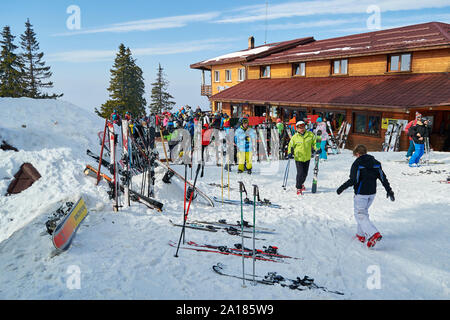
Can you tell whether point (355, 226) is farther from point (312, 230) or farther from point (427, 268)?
point (427, 268)

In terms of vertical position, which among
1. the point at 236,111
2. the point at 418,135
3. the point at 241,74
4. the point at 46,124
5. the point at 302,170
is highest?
the point at 241,74

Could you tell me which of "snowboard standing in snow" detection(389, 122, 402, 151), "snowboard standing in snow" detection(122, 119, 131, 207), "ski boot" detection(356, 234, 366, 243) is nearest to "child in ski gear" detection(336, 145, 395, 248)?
"ski boot" detection(356, 234, 366, 243)

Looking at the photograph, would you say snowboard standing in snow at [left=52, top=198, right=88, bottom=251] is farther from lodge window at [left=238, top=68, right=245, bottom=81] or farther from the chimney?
the chimney

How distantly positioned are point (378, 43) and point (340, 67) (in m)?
2.54

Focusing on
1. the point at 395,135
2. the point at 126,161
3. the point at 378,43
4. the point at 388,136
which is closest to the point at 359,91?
the point at 388,136

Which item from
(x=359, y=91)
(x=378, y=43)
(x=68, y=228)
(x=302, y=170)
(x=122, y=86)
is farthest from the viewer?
(x=122, y=86)

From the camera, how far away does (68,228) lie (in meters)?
4.67

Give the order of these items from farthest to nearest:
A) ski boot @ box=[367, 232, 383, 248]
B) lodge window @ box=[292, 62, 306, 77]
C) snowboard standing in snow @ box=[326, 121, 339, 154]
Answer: lodge window @ box=[292, 62, 306, 77] < snowboard standing in snow @ box=[326, 121, 339, 154] < ski boot @ box=[367, 232, 383, 248]

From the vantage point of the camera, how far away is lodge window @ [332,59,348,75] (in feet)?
64.0

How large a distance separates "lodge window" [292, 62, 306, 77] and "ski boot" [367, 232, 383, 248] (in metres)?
19.2

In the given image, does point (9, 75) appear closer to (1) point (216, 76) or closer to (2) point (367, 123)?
(1) point (216, 76)

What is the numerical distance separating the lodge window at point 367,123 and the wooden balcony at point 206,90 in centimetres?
1930

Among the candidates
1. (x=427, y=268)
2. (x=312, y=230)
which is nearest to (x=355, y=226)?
(x=312, y=230)

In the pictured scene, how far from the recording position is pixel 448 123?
1488 centimetres
